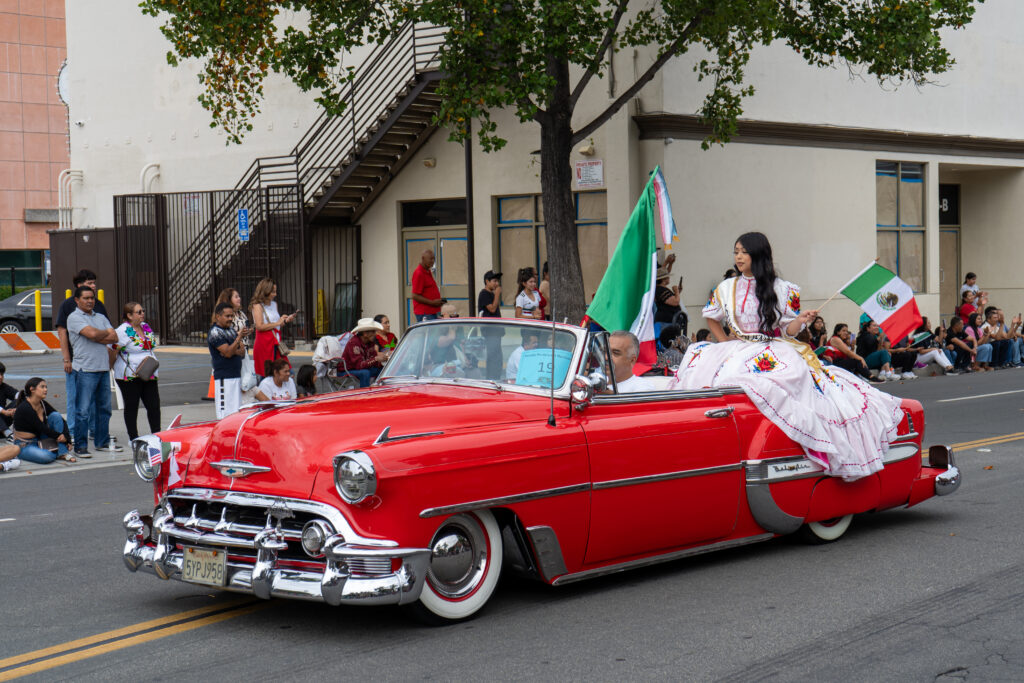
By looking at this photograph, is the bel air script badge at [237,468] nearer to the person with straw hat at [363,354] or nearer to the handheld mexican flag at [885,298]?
the handheld mexican flag at [885,298]

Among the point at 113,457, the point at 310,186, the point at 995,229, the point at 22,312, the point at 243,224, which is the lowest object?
the point at 113,457

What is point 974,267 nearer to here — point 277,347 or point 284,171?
point 284,171

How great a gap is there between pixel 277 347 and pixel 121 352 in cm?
208

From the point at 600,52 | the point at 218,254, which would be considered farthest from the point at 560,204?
the point at 218,254

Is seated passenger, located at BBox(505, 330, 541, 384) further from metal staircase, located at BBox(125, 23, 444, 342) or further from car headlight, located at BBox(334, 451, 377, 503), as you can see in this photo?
metal staircase, located at BBox(125, 23, 444, 342)

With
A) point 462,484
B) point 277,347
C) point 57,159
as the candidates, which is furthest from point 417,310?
point 57,159

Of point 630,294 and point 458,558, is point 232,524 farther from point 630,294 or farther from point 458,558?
point 630,294

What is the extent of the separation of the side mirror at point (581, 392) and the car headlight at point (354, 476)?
1.36 meters

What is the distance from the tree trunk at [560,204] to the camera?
17.3m

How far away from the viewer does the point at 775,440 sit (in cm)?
696

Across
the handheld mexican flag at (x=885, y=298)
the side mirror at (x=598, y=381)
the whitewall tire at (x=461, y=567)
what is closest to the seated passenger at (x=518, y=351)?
the side mirror at (x=598, y=381)

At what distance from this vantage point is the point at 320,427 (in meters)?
5.66

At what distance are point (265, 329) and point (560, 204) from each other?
17.2 ft

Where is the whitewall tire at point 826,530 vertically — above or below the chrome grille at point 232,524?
below
